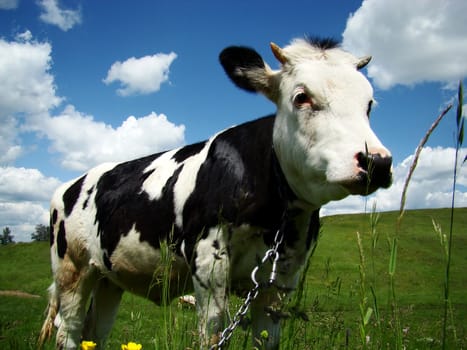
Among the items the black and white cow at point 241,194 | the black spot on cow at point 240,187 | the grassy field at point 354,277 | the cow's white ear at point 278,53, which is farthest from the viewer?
the grassy field at point 354,277

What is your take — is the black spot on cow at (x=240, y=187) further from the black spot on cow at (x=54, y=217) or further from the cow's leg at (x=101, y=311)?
the black spot on cow at (x=54, y=217)

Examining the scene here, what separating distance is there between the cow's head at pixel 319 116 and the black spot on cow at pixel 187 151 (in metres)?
1.22

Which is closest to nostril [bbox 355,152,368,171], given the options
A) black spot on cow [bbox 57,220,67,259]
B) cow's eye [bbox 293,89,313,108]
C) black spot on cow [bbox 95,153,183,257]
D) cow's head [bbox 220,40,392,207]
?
cow's head [bbox 220,40,392,207]

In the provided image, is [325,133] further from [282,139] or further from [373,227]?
[373,227]

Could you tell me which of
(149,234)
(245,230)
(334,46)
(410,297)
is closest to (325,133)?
(245,230)

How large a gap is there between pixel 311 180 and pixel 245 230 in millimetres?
815

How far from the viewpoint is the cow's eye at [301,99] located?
12.1ft

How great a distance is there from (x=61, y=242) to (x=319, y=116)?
471 centimetres

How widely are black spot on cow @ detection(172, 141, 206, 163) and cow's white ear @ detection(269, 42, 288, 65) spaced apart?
161 centimetres

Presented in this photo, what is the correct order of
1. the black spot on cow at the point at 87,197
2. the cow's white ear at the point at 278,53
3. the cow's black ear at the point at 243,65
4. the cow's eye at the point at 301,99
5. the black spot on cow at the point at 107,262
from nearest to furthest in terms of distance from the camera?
the cow's eye at the point at 301,99 → the cow's white ear at the point at 278,53 → the cow's black ear at the point at 243,65 → the black spot on cow at the point at 107,262 → the black spot on cow at the point at 87,197

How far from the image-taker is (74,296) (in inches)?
246

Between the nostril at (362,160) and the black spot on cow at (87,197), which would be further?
the black spot on cow at (87,197)

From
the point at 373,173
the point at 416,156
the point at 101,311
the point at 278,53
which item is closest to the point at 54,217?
the point at 101,311

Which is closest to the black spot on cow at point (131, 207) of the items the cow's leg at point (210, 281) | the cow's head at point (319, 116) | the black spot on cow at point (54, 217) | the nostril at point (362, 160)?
the cow's leg at point (210, 281)
